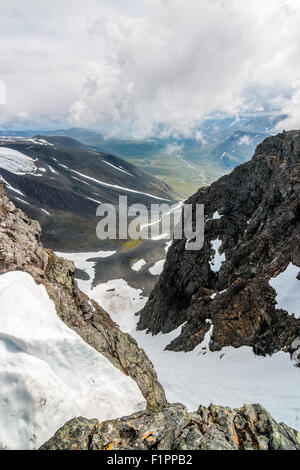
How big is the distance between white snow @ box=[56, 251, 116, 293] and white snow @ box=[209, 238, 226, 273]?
47.0 m

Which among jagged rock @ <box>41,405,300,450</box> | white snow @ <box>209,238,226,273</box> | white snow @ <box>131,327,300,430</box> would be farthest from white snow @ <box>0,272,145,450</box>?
white snow @ <box>209,238,226,273</box>

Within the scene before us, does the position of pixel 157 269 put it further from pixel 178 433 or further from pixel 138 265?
pixel 178 433

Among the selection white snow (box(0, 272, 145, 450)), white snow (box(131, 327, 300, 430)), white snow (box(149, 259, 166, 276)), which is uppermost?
white snow (box(149, 259, 166, 276))

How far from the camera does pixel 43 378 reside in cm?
988

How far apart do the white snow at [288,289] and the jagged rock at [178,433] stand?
12660mm

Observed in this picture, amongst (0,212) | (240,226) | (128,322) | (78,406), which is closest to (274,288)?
(240,226)

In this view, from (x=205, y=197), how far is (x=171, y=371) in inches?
1247

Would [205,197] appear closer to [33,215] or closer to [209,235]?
[209,235]

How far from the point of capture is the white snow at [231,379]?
15.3 metres

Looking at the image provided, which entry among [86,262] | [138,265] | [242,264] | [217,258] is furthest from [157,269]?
[242,264]

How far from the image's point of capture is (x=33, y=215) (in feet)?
467

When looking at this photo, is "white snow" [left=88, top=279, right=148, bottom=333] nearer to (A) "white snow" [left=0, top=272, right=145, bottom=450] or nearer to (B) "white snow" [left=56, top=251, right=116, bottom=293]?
(B) "white snow" [left=56, top=251, right=116, bottom=293]

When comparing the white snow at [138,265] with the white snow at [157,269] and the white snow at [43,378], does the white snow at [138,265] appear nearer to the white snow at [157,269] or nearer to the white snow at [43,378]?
the white snow at [157,269]

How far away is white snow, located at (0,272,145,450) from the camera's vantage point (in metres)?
8.94
